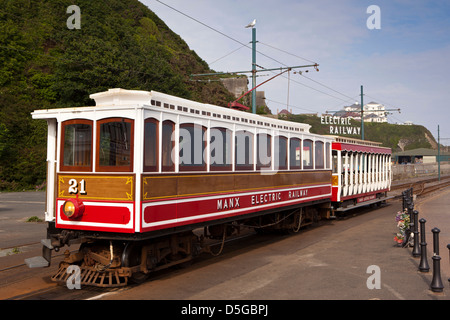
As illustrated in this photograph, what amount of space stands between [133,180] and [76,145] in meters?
1.53

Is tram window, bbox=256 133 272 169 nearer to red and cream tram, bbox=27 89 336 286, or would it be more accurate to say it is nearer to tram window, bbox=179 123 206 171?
red and cream tram, bbox=27 89 336 286

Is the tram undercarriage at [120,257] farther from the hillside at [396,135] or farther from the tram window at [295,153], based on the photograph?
the hillside at [396,135]

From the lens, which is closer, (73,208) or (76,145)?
(73,208)

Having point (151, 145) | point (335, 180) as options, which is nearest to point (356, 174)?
point (335, 180)

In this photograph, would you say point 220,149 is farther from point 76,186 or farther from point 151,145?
point 76,186

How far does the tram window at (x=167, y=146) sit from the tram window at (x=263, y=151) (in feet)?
11.2

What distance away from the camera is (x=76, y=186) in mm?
7477

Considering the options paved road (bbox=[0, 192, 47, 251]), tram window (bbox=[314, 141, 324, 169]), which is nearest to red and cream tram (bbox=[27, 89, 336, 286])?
paved road (bbox=[0, 192, 47, 251])

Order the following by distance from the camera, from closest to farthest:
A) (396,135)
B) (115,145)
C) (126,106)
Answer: (126,106) < (115,145) < (396,135)

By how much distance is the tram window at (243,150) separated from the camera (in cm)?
987

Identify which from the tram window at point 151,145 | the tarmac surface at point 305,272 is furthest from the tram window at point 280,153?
the tram window at point 151,145

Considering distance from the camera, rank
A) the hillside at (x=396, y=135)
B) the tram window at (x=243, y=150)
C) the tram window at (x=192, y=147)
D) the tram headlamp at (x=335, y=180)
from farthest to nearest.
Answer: the hillside at (x=396, y=135)
the tram headlamp at (x=335, y=180)
the tram window at (x=243, y=150)
the tram window at (x=192, y=147)

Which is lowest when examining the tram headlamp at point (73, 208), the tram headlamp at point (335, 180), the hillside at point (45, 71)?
the tram headlamp at point (73, 208)

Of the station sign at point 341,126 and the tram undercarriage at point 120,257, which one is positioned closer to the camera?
the tram undercarriage at point 120,257
